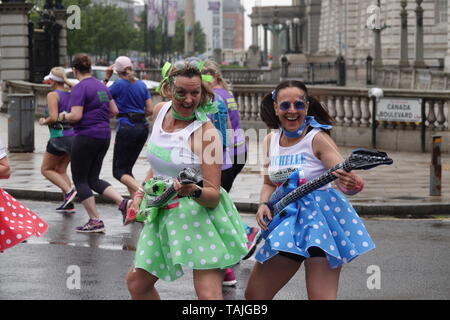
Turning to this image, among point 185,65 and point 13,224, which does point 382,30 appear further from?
point 185,65

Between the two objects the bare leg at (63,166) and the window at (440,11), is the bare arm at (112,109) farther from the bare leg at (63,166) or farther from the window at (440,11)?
the window at (440,11)

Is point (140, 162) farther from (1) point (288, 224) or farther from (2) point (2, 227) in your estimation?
(1) point (288, 224)

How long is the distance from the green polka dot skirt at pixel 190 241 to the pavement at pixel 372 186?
726 centimetres

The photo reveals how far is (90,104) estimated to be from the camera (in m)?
11.2

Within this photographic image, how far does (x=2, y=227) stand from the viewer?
7.29m

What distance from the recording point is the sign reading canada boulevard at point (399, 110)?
66.0 ft

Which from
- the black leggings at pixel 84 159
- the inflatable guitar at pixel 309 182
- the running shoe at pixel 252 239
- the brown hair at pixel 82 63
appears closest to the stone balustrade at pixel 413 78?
the black leggings at pixel 84 159

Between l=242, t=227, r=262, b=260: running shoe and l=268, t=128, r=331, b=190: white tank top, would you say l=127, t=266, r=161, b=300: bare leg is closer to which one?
l=268, t=128, r=331, b=190: white tank top

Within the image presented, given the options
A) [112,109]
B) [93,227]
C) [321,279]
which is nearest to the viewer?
[321,279]

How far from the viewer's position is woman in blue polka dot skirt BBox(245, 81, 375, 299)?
19.3 feet

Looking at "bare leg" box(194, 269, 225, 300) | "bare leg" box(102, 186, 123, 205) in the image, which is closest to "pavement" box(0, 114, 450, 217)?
"bare leg" box(102, 186, 123, 205)

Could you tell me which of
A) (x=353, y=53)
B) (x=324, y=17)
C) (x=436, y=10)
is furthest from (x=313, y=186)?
(x=324, y=17)

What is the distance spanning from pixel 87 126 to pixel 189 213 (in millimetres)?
5492

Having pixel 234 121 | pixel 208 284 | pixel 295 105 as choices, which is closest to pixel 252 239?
pixel 234 121
